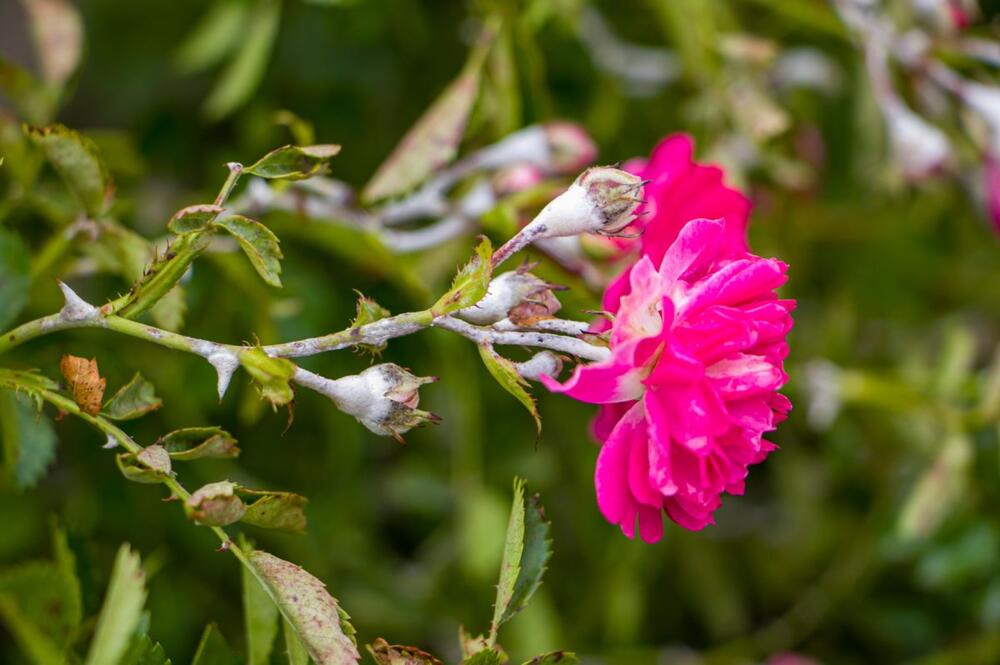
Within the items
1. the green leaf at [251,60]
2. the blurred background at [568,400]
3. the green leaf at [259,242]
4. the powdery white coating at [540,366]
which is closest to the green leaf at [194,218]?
the green leaf at [259,242]

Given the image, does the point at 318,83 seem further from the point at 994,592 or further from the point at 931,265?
the point at 994,592

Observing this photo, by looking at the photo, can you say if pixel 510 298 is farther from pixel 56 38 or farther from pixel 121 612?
pixel 56 38

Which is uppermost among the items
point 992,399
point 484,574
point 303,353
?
point 303,353

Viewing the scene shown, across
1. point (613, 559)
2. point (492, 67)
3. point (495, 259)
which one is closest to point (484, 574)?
point (613, 559)

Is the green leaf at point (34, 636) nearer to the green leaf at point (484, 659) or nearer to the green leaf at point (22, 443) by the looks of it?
the green leaf at point (22, 443)

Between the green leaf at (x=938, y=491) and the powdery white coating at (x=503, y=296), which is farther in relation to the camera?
the green leaf at (x=938, y=491)

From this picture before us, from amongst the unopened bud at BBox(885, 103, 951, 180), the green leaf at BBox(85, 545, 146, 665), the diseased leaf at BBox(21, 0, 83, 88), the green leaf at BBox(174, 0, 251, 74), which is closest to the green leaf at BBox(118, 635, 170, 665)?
the green leaf at BBox(85, 545, 146, 665)

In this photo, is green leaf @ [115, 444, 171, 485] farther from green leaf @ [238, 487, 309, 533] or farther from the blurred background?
the blurred background
